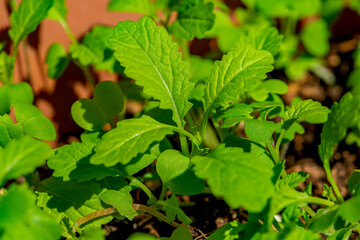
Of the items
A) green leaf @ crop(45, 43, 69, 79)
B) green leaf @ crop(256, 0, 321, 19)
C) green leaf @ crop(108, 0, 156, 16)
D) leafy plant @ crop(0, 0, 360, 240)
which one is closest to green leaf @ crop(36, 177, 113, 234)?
leafy plant @ crop(0, 0, 360, 240)

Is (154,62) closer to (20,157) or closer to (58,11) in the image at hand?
(20,157)

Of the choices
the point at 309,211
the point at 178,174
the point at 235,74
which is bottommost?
the point at 309,211

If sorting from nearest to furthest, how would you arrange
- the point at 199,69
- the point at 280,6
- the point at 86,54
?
the point at 86,54
the point at 199,69
the point at 280,6

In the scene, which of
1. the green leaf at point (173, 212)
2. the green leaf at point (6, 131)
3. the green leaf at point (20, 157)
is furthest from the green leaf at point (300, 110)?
the green leaf at point (6, 131)

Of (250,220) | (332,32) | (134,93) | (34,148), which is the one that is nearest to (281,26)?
(332,32)

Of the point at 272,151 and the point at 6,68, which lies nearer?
the point at 272,151

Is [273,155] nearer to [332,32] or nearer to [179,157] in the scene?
[179,157]

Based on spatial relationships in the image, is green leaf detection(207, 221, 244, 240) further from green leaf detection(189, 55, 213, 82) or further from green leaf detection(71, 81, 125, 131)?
green leaf detection(189, 55, 213, 82)

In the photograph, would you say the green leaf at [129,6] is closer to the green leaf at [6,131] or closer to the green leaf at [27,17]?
the green leaf at [27,17]

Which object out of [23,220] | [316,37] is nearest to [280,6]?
[316,37]

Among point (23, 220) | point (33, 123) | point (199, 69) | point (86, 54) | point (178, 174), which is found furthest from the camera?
point (199, 69)
